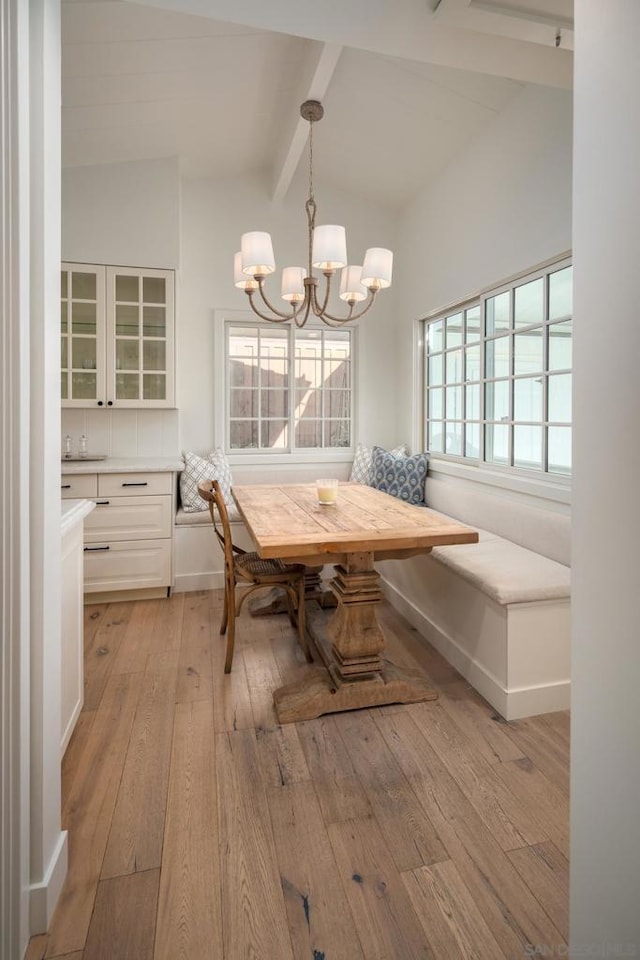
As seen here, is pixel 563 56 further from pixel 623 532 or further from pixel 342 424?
pixel 342 424

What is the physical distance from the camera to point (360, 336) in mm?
4730

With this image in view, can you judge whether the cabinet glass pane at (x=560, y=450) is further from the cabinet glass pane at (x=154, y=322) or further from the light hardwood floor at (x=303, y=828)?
the cabinet glass pane at (x=154, y=322)

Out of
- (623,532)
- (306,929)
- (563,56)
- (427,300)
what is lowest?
(306,929)

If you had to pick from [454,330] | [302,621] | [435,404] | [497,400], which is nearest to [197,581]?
[302,621]

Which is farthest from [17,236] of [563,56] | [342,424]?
[342,424]

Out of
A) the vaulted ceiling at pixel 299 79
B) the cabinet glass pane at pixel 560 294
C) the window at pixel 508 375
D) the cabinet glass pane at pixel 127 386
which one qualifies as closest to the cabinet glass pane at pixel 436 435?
the window at pixel 508 375

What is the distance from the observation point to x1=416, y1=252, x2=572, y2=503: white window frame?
2.77 metres

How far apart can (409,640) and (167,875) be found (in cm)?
176

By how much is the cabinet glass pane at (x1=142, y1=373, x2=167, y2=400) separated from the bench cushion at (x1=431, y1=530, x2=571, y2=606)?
7.63 ft

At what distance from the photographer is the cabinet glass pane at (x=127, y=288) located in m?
3.76

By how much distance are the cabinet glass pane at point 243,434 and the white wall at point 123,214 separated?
4.40ft

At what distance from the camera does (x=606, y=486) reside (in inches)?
32.4

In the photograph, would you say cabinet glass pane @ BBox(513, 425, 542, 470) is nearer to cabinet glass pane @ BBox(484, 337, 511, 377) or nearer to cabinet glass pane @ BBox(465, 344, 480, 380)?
cabinet glass pane @ BBox(484, 337, 511, 377)

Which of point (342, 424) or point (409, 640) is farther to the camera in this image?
point (342, 424)
